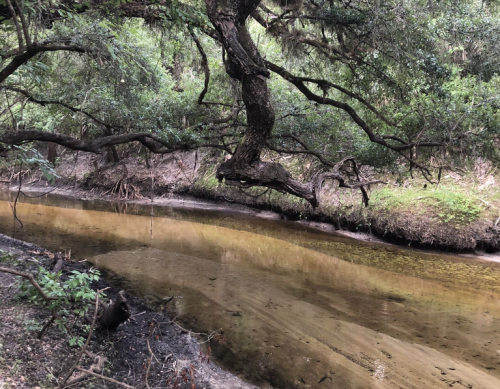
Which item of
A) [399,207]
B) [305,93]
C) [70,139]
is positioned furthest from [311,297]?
[399,207]

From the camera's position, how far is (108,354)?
3.04 metres

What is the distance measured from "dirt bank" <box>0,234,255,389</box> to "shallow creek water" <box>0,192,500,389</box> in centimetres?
33

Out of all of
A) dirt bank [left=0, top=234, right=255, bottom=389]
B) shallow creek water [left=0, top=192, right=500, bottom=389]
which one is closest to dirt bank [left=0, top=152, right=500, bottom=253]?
shallow creek water [left=0, top=192, right=500, bottom=389]

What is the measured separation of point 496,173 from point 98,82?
9.44 metres

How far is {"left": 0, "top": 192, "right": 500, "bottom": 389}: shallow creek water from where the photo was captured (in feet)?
11.4

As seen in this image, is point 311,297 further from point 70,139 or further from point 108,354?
point 70,139

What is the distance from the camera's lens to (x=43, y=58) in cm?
621

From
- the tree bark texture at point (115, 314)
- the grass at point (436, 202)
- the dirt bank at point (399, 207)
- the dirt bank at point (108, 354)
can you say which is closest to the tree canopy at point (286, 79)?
the dirt bank at point (399, 207)

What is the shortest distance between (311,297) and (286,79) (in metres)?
3.61

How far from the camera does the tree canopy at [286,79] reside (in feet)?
12.8

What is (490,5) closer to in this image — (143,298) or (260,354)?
(260,354)

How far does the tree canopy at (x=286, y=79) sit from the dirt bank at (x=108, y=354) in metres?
1.83

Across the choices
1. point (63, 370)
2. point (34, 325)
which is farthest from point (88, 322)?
point (63, 370)

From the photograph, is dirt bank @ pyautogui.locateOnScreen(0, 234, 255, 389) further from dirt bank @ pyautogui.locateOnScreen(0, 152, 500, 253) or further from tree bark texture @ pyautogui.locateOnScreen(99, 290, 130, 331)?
dirt bank @ pyautogui.locateOnScreen(0, 152, 500, 253)
